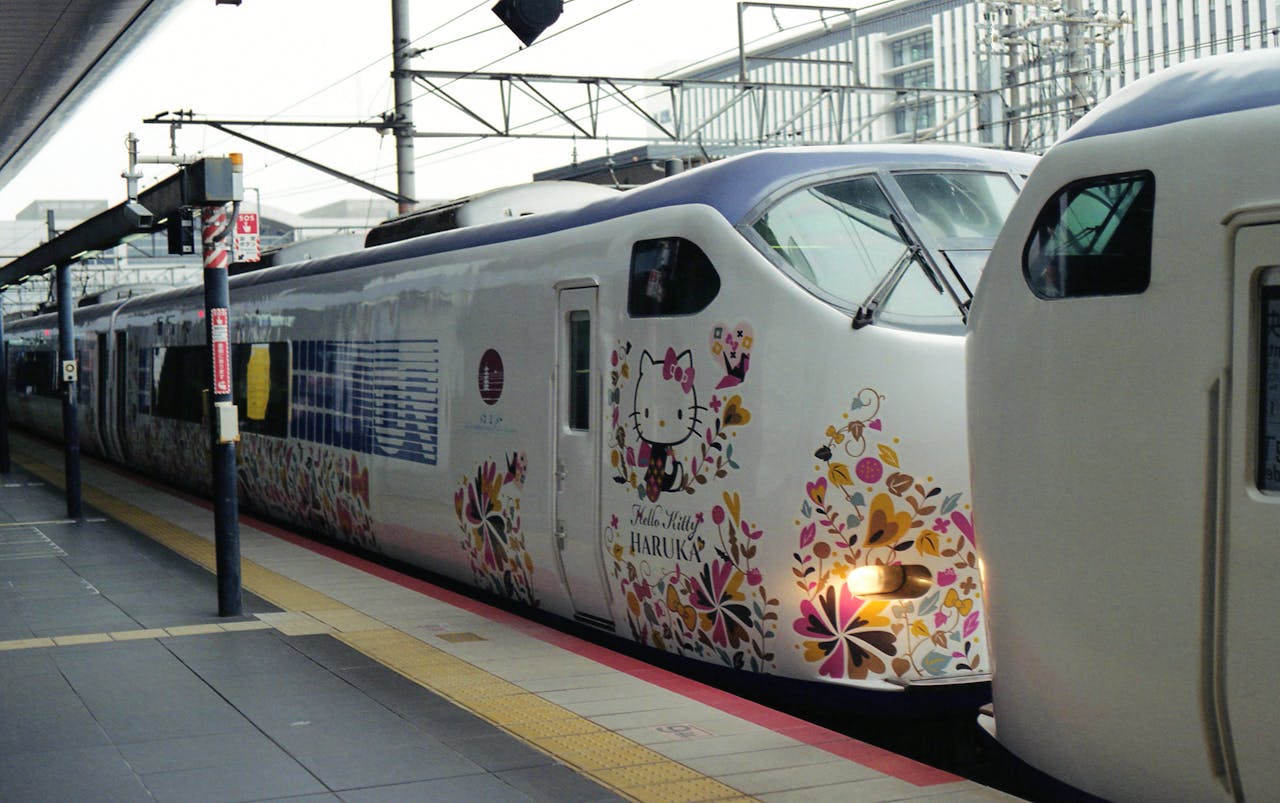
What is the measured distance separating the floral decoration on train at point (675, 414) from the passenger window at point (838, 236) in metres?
0.43

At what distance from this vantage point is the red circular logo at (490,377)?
9367 mm

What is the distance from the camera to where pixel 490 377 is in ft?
31.1

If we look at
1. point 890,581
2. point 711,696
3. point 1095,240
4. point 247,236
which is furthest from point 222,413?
point 247,236

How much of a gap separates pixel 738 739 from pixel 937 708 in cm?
106

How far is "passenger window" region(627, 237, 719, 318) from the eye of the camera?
23.8 ft

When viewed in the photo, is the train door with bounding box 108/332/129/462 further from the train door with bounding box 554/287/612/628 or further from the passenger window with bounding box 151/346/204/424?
the train door with bounding box 554/287/612/628

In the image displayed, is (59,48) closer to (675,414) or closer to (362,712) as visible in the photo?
(675,414)

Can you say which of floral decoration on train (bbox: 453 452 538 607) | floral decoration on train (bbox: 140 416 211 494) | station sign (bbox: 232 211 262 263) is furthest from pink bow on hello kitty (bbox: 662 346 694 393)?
station sign (bbox: 232 211 262 263)

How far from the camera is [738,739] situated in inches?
238

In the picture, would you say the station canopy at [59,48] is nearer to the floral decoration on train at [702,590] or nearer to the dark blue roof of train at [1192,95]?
the floral decoration on train at [702,590]

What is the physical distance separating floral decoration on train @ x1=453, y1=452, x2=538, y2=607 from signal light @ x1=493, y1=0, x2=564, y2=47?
2464 millimetres

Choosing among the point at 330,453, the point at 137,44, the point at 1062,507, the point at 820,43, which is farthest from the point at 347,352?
the point at 820,43

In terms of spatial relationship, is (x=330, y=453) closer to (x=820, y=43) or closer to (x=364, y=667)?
(x=364, y=667)

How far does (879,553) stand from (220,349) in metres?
4.50
